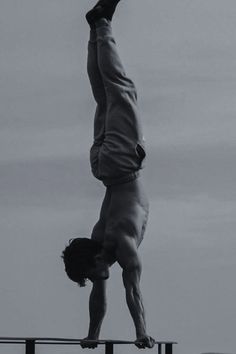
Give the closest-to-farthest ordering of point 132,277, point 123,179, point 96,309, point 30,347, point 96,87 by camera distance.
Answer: point 30,347 → point 132,277 → point 96,309 → point 123,179 → point 96,87

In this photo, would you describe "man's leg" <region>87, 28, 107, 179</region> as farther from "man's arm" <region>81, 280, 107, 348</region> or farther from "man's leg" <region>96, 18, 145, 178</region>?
"man's arm" <region>81, 280, 107, 348</region>

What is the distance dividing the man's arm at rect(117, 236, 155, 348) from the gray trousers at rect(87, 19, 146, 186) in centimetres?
83

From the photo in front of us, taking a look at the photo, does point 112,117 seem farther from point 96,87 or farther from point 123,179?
point 123,179

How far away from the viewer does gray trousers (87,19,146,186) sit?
679 inches

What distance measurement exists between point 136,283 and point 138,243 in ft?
1.79

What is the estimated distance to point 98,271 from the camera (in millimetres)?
16953

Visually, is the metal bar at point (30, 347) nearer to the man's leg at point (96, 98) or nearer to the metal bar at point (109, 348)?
the metal bar at point (109, 348)

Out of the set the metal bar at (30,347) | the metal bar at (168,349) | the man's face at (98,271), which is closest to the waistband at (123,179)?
the man's face at (98,271)

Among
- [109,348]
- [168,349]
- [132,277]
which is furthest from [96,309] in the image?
[168,349]

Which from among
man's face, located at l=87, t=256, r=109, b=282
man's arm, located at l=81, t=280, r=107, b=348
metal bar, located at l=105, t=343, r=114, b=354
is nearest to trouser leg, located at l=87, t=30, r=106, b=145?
man's face, located at l=87, t=256, r=109, b=282

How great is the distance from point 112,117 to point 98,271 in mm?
1901

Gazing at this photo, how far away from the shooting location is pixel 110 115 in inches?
687

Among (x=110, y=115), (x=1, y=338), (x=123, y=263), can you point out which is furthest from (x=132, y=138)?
(x=1, y=338)

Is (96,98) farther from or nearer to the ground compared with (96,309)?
farther from the ground
